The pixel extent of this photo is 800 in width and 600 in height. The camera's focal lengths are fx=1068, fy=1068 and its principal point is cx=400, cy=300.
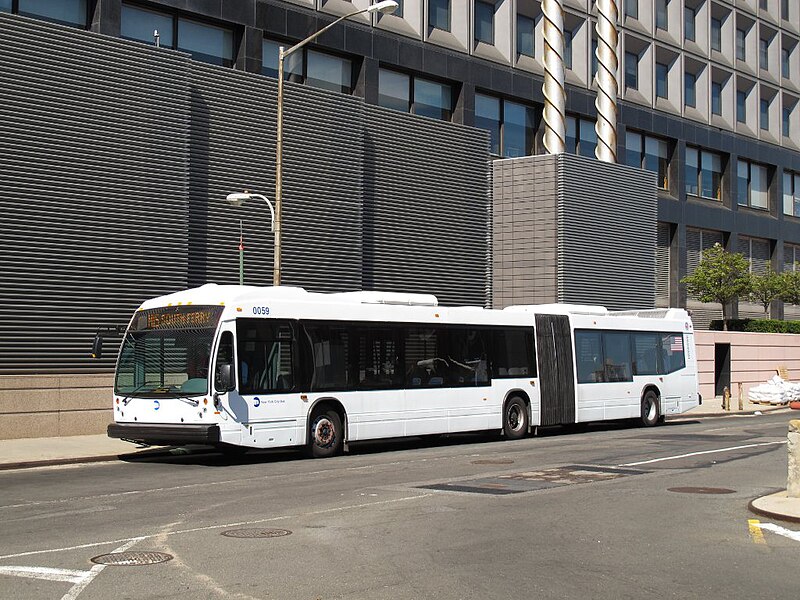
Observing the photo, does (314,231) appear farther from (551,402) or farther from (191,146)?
(551,402)

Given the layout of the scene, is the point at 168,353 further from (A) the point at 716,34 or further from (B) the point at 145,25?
(A) the point at 716,34

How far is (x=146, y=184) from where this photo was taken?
84.6ft

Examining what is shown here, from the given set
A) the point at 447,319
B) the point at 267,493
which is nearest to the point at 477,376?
the point at 447,319

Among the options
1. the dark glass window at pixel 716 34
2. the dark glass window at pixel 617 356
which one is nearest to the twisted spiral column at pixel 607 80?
the dark glass window at pixel 716 34

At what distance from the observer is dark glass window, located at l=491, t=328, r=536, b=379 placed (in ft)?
82.5

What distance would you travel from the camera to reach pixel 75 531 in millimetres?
11266

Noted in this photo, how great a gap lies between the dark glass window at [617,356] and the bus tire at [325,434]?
1022 cm

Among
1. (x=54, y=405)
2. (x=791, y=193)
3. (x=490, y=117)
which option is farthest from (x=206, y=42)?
(x=791, y=193)

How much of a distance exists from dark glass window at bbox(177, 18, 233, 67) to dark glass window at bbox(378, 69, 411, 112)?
6.31m

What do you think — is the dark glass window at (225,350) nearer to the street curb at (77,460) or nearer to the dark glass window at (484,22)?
the street curb at (77,460)

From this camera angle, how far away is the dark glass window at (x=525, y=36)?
136 feet

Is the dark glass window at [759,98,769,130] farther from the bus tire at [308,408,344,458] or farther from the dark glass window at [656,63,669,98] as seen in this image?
the bus tire at [308,408,344,458]

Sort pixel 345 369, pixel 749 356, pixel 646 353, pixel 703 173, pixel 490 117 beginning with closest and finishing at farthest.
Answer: pixel 345 369
pixel 646 353
pixel 490 117
pixel 749 356
pixel 703 173

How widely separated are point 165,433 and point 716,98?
139 ft
